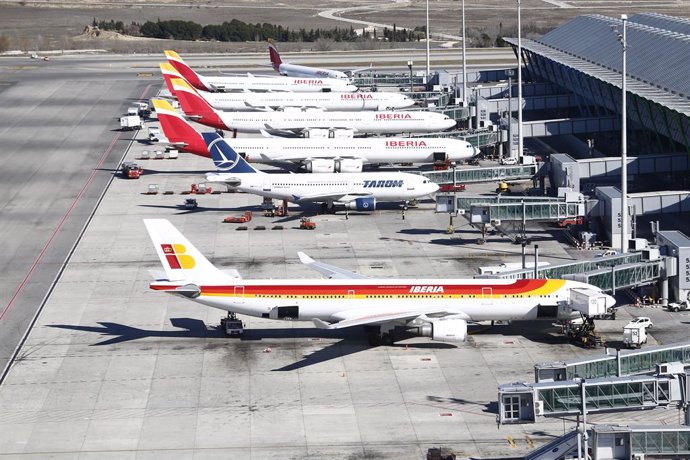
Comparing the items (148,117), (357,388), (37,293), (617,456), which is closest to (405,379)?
(357,388)

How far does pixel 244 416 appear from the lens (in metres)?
61.2

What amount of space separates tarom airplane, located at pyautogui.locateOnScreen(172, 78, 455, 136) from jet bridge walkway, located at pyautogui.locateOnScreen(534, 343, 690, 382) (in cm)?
7940

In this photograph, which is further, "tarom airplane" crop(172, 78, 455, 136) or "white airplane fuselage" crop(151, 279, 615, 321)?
"tarom airplane" crop(172, 78, 455, 136)

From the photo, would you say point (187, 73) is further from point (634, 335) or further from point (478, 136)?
point (634, 335)

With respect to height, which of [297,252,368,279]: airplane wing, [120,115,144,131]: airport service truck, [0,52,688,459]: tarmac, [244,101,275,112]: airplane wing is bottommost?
[0,52,688,459]: tarmac

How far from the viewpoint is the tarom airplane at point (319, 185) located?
106938 mm

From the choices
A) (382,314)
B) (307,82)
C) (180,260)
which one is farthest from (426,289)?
(307,82)

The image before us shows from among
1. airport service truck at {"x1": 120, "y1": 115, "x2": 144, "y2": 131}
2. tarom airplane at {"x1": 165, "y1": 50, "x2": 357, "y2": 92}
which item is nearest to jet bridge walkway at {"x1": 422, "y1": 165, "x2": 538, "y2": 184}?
airport service truck at {"x1": 120, "y1": 115, "x2": 144, "y2": 131}

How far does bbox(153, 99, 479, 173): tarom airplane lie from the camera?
393ft

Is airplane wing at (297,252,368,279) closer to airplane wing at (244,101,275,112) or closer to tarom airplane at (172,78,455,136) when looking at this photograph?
tarom airplane at (172,78,455,136)

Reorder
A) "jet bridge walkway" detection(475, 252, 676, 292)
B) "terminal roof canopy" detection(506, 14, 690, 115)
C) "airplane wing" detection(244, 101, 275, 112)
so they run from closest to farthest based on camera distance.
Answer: "jet bridge walkway" detection(475, 252, 676, 292)
"terminal roof canopy" detection(506, 14, 690, 115)
"airplane wing" detection(244, 101, 275, 112)

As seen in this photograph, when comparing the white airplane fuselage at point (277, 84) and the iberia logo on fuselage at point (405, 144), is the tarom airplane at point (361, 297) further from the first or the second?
the white airplane fuselage at point (277, 84)

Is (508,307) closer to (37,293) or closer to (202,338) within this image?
(202,338)

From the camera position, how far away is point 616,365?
60.7 m
